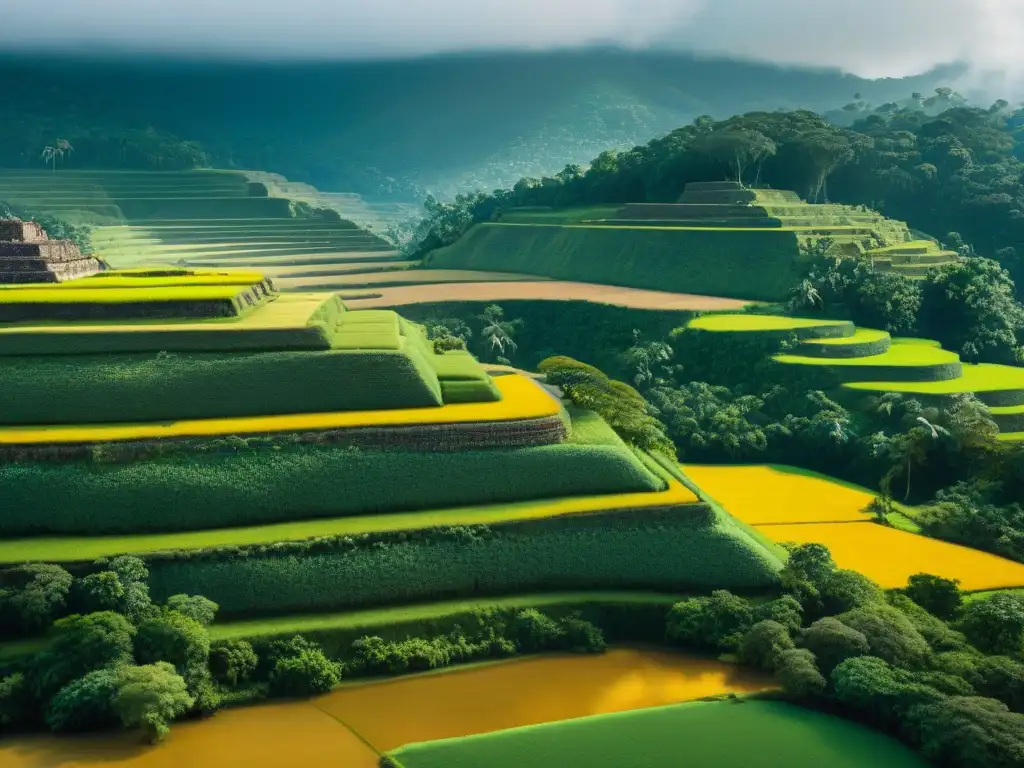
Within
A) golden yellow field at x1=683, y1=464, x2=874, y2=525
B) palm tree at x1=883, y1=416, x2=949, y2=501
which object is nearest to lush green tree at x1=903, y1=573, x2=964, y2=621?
golden yellow field at x1=683, y1=464, x2=874, y2=525

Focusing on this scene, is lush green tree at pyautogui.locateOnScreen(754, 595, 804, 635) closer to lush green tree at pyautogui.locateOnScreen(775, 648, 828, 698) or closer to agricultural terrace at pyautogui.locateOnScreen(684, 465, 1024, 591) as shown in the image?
lush green tree at pyautogui.locateOnScreen(775, 648, 828, 698)

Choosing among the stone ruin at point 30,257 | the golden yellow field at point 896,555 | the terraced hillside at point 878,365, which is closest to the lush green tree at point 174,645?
the golden yellow field at point 896,555

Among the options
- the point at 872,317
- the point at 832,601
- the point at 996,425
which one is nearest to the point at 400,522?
the point at 832,601

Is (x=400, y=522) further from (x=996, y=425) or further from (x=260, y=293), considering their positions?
(x=996, y=425)

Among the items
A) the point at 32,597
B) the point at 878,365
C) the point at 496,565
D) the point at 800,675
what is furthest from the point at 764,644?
the point at 878,365

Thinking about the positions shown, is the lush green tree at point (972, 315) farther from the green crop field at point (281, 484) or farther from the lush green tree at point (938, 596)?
the green crop field at point (281, 484)

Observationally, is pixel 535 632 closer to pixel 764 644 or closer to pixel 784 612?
pixel 764 644
